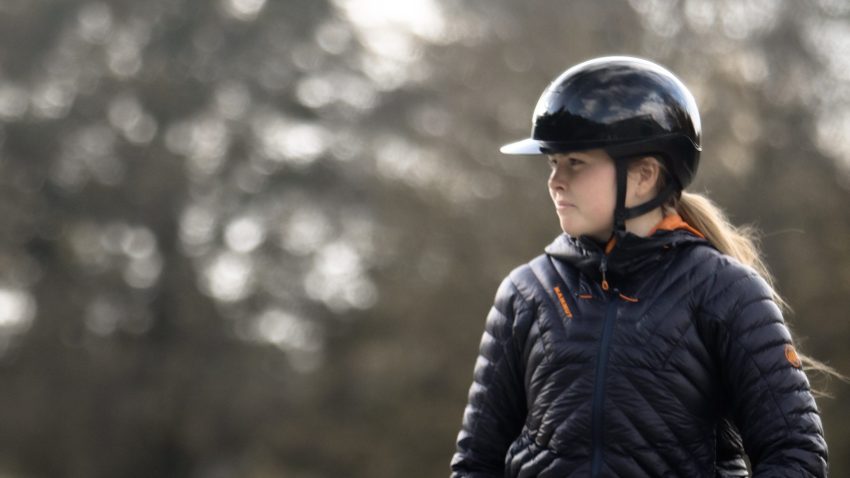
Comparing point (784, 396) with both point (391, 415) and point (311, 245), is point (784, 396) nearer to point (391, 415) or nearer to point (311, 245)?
point (391, 415)

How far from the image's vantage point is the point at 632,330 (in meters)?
2.95

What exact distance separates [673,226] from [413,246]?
15.9 m

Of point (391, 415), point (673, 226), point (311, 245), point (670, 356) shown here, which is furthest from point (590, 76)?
point (311, 245)

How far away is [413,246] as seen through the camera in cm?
1908

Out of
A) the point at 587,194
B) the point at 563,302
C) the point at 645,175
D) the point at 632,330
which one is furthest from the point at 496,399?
the point at 645,175

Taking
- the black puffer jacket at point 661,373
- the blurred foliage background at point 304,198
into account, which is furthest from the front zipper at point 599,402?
the blurred foliage background at point 304,198

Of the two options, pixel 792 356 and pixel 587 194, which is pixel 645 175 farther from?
pixel 792 356

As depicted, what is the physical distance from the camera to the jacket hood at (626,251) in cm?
304

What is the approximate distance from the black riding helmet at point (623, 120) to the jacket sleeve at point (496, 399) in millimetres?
355

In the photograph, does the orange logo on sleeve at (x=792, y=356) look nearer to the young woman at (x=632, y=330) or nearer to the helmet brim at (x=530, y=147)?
the young woman at (x=632, y=330)

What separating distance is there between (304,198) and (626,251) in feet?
54.4

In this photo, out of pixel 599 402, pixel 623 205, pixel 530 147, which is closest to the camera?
pixel 599 402

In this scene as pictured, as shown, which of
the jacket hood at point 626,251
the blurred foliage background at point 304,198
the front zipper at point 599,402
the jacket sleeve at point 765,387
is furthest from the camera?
the blurred foliage background at point 304,198

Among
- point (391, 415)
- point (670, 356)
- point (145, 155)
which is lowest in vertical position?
point (670, 356)
